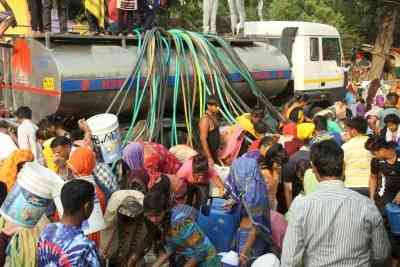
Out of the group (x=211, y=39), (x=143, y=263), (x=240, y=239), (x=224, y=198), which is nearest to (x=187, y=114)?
(x=211, y=39)

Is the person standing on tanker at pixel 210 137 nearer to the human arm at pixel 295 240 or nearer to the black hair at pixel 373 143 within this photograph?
the black hair at pixel 373 143

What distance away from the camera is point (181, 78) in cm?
821

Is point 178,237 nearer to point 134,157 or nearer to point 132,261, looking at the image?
point 132,261

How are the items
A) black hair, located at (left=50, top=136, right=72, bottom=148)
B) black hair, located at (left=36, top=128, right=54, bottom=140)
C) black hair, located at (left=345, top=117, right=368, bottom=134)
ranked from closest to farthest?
1. black hair, located at (left=50, top=136, right=72, bottom=148)
2. black hair, located at (left=345, top=117, right=368, bottom=134)
3. black hair, located at (left=36, top=128, right=54, bottom=140)

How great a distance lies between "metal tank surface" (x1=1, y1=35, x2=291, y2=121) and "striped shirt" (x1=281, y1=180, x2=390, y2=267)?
494cm

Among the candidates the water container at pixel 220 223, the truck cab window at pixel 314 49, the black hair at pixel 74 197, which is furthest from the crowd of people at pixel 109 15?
the black hair at pixel 74 197

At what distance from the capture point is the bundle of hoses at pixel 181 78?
7832 millimetres

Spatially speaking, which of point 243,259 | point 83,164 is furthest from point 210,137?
point 83,164

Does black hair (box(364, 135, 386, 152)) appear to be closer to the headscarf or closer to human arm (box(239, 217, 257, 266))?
human arm (box(239, 217, 257, 266))

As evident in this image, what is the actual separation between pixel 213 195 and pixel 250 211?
1.12 metres

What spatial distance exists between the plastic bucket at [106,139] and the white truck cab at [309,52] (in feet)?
18.1

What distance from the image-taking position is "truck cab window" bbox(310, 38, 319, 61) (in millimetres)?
10820

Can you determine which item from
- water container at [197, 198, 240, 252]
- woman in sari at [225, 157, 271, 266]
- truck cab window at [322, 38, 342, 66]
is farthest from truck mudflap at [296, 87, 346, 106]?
woman in sari at [225, 157, 271, 266]

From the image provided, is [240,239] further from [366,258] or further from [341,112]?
[341,112]
